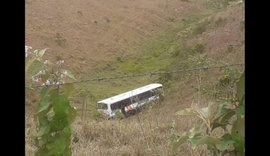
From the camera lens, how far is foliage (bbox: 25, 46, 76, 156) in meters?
1.68

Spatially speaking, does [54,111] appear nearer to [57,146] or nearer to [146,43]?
[57,146]

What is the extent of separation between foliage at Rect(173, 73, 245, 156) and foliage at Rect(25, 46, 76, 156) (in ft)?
1.57

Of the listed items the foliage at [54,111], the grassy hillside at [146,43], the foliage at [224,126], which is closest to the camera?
the foliage at [224,126]

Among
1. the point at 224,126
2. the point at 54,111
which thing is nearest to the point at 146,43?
the point at 54,111

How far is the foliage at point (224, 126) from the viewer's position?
1278mm

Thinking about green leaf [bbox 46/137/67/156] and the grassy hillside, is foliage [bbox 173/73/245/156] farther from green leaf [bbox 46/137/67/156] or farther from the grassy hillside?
the grassy hillside

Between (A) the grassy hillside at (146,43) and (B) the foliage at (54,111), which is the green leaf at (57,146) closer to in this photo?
(B) the foliage at (54,111)

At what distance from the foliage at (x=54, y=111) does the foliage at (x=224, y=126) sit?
1.57 feet

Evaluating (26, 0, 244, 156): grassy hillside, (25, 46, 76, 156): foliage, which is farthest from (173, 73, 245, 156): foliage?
(26, 0, 244, 156): grassy hillside

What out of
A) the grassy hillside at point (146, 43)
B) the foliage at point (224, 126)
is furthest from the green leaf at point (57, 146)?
the grassy hillside at point (146, 43)

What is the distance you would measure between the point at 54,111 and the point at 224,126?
0.59 metres
